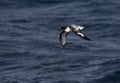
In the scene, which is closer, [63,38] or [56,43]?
[63,38]

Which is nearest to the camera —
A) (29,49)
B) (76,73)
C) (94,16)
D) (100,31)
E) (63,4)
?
(76,73)

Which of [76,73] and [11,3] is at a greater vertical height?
[11,3]

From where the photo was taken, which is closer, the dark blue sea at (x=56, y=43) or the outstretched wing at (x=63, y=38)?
the outstretched wing at (x=63, y=38)

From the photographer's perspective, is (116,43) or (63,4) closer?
(116,43)

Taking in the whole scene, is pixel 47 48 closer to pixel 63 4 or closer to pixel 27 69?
pixel 27 69

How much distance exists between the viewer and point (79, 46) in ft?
111

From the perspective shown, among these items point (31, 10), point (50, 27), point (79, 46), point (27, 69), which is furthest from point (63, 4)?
point (27, 69)

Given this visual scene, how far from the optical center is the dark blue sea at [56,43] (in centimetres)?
3019

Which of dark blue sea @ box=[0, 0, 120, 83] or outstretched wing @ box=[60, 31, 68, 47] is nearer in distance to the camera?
outstretched wing @ box=[60, 31, 68, 47]

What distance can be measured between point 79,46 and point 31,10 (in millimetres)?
6833

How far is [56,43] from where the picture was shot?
112 feet

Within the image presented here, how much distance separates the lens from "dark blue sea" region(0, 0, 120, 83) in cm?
3019

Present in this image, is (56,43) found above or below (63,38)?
below

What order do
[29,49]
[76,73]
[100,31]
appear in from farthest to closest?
[100,31]
[29,49]
[76,73]
